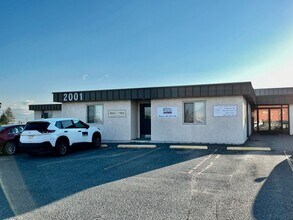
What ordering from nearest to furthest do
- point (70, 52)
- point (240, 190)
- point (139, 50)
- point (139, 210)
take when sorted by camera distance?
1. point (139, 210)
2. point (240, 190)
3. point (70, 52)
4. point (139, 50)

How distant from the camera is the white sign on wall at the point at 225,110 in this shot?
1440cm

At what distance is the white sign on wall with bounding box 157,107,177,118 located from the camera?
15594 millimetres

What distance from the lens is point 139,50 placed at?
17.5 metres

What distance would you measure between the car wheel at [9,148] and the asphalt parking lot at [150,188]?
3107 mm

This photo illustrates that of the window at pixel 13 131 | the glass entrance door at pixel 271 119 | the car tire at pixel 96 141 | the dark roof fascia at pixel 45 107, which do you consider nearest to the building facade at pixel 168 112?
the car tire at pixel 96 141

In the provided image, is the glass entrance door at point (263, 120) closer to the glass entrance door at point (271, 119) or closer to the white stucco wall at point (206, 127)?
the glass entrance door at point (271, 119)

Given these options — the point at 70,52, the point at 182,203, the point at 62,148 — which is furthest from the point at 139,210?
the point at 70,52

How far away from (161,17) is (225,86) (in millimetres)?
5054

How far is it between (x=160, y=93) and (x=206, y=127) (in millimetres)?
3273

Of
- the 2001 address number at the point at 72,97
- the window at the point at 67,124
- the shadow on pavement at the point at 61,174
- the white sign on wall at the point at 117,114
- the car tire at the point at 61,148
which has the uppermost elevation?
the 2001 address number at the point at 72,97

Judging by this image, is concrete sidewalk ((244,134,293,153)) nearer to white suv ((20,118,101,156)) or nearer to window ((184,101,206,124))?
window ((184,101,206,124))

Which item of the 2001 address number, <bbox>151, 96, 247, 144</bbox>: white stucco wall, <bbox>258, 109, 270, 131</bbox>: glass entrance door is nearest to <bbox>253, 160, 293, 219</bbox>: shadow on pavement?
<bbox>151, 96, 247, 144</bbox>: white stucco wall

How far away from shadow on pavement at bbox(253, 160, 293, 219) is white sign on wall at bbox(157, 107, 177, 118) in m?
8.18

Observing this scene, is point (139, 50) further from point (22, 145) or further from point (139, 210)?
point (139, 210)
